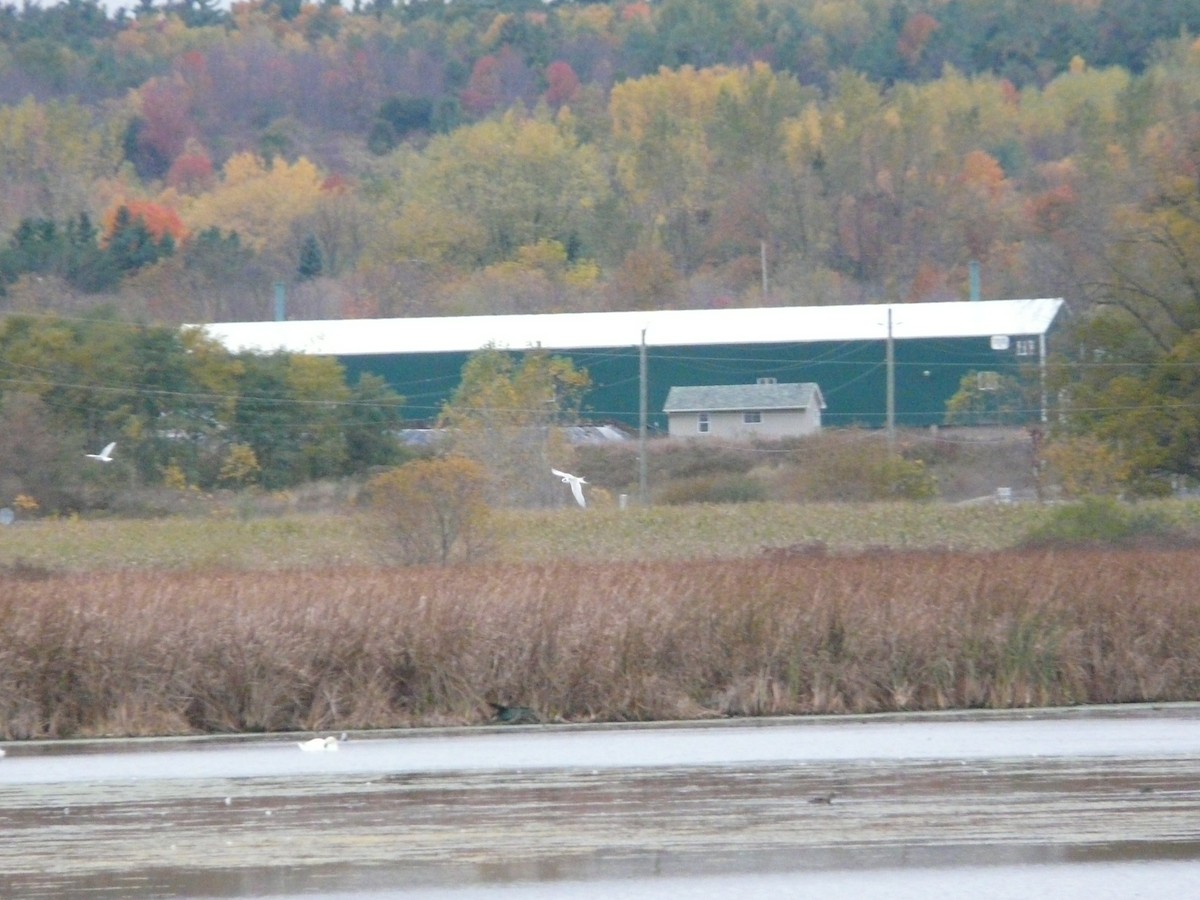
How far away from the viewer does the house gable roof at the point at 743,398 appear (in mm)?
66750

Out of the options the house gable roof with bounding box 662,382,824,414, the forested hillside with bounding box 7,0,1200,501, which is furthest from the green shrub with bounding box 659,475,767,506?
the house gable roof with bounding box 662,382,824,414

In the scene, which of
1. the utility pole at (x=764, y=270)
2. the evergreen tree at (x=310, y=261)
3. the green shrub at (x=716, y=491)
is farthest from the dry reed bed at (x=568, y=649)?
the evergreen tree at (x=310, y=261)

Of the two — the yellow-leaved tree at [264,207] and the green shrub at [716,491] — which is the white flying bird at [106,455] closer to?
the green shrub at [716,491]

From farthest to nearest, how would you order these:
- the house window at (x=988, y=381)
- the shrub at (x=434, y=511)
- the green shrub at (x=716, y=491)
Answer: the house window at (x=988, y=381) < the green shrub at (x=716, y=491) < the shrub at (x=434, y=511)

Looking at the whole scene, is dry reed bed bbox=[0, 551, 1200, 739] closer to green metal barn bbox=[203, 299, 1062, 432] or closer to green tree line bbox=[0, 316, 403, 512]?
green tree line bbox=[0, 316, 403, 512]

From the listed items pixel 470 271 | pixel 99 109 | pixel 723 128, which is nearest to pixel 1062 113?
pixel 723 128

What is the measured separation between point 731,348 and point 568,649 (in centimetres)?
5397

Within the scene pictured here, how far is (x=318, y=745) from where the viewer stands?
1534 centimetres

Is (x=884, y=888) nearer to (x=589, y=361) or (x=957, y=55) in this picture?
(x=589, y=361)

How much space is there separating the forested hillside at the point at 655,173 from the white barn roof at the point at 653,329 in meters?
3.75

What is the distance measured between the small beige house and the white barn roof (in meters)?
2.84

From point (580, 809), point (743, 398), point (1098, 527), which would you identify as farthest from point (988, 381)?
point (580, 809)

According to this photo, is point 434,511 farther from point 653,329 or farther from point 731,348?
point 653,329

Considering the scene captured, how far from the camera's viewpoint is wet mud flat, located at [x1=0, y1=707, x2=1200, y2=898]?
9617mm
